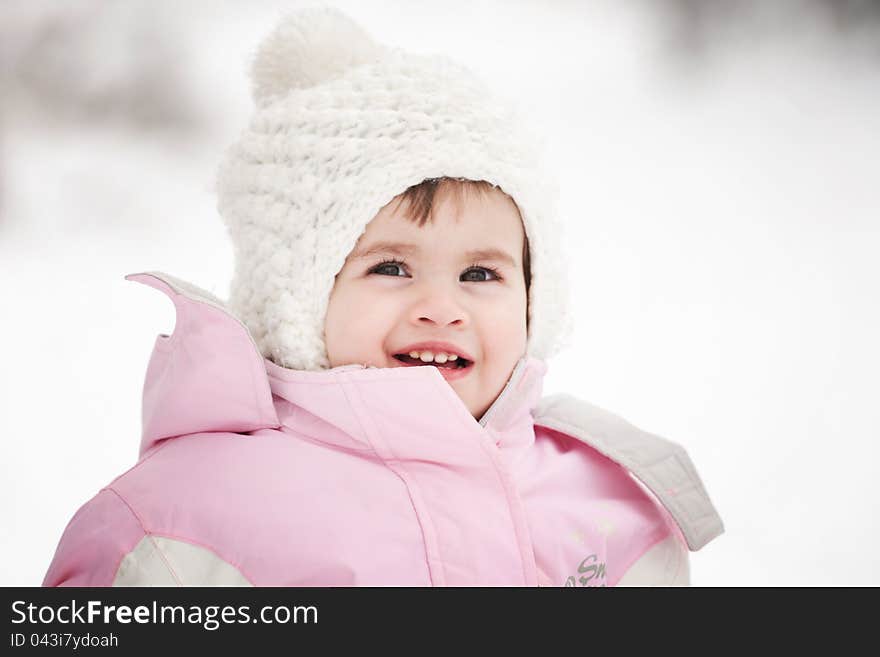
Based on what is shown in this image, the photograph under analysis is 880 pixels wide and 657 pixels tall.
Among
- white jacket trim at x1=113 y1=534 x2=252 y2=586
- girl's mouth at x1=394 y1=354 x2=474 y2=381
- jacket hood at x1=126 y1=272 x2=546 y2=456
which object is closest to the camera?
white jacket trim at x1=113 y1=534 x2=252 y2=586

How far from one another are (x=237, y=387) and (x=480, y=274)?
1.07 feet

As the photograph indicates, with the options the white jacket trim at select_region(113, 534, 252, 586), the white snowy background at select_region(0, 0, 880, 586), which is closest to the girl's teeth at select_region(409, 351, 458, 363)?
the white jacket trim at select_region(113, 534, 252, 586)

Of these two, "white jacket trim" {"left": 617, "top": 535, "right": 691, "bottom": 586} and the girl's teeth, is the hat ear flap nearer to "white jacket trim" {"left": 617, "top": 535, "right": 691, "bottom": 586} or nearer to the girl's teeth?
the girl's teeth

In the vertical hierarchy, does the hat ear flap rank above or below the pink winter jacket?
above

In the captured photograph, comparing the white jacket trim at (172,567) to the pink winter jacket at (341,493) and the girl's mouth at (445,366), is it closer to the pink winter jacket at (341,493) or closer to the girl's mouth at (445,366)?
the pink winter jacket at (341,493)

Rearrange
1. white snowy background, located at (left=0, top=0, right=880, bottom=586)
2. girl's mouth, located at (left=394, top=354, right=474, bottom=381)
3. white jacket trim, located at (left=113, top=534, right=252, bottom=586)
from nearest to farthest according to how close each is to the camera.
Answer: white jacket trim, located at (left=113, top=534, right=252, bottom=586)
girl's mouth, located at (left=394, top=354, right=474, bottom=381)
white snowy background, located at (left=0, top=0, right=880, bottom=586)

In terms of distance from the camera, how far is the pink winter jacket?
3.13 ft

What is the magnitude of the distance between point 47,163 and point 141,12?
32cm

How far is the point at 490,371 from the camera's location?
46.8 inches

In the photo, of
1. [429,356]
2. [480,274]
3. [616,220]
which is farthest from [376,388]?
[616,220]

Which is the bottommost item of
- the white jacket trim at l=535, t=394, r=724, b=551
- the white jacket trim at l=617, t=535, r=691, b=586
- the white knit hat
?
the white jacket trim at l=617, t=535, r=691, b=586

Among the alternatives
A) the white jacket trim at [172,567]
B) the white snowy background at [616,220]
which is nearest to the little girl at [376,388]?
the white jacket trim at [172,567]

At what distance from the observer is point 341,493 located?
101cm
